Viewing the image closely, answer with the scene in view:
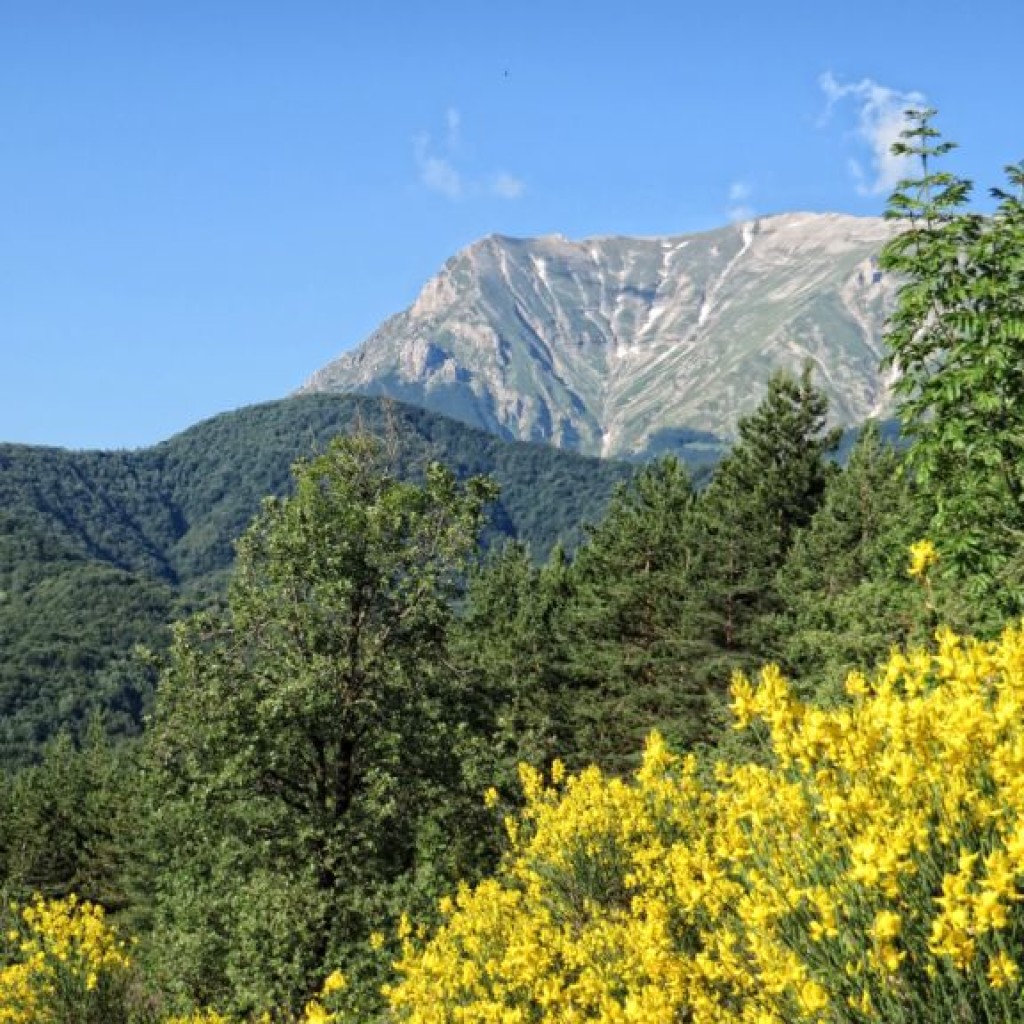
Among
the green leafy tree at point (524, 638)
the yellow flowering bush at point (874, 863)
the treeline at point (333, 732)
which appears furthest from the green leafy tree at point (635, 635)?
the yellow flowering bush at point (874, 863)

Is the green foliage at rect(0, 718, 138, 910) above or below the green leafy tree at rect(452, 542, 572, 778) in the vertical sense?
below

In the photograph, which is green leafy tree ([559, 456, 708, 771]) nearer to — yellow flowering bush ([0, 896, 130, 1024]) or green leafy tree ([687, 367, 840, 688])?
green leafy tree ([687, 367, 840, 688])

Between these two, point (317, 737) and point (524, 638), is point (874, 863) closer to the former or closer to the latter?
point (317, 737)

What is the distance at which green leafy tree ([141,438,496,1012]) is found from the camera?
17094 millimetres

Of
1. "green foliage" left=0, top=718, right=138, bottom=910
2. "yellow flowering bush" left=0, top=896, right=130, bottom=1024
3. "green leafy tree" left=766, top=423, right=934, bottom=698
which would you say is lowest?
"green foliage" left=0, top=718, right=138, bottom=910

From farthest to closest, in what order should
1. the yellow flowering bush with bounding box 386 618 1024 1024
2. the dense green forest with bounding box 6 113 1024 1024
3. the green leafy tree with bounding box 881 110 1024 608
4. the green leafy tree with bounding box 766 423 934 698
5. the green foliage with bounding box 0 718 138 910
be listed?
1. the green foliage with bounding box 0 718 138 910
2. the green leafy tree with bounding box 766 423 934 698
3. the green leafy tree with bounding box 881 110 1024 608
4. the dense green forest with bounding box 6 113 1024 1024
5. the yellow flowering bush with bounding box 386 618 1024 1024

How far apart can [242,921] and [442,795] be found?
13.9ft

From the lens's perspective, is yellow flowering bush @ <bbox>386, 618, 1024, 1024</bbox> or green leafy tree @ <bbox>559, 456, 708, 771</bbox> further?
green leafy tree @ <bbox>559, 456, 708, 771</bbox>

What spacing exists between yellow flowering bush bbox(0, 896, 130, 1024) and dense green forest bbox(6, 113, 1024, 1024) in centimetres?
4

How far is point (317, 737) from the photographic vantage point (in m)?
18.6

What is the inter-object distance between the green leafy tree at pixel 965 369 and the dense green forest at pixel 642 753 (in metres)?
0.05

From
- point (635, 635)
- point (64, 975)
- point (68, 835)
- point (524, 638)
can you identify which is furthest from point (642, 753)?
point (68, 835)

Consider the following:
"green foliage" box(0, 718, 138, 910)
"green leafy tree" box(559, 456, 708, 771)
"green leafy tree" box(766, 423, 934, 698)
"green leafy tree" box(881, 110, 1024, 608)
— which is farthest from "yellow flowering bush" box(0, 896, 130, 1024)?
"green foliage" box(0, 718, 138, 910)

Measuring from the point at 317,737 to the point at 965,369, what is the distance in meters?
12.8
